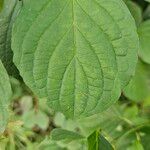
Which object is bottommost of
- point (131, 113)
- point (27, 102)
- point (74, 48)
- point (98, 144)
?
point (27, 102)

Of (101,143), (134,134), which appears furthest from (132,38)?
(134,134)

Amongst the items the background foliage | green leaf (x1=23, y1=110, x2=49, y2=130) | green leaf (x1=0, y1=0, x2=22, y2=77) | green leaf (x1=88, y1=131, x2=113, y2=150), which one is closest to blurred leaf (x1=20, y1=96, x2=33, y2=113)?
green leaf (x1=23, y1=110, x2=49, y2=130)

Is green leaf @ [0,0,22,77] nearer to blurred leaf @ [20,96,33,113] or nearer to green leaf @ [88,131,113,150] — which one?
green leaf @ [88,131,113,150]

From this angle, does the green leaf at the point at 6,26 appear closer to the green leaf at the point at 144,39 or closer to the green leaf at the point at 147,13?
the green leaf at the point at 144,39

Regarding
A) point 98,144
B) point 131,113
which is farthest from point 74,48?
point 131,113

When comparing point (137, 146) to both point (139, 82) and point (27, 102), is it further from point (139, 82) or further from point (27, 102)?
point (27, 102)

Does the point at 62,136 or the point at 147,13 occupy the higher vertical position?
the point at 147,13

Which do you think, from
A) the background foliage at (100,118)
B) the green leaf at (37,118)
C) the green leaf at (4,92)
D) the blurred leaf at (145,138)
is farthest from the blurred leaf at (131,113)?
the green leaf at (4,92)
